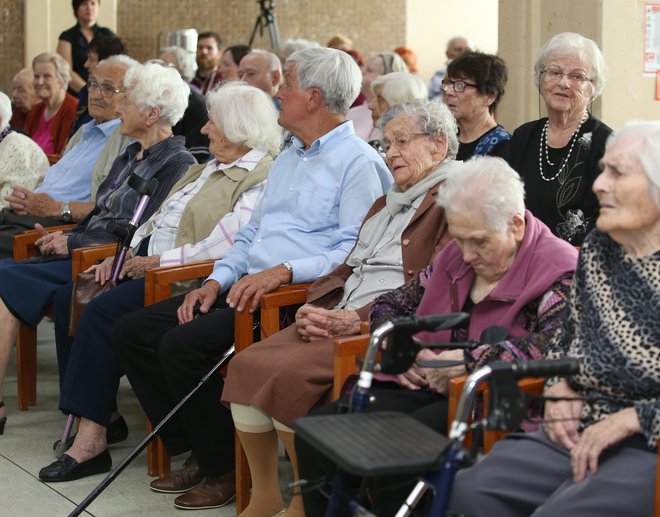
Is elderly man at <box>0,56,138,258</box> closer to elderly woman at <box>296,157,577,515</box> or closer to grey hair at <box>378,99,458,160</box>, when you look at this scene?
grey hair at <box>378,99,458,160</box>

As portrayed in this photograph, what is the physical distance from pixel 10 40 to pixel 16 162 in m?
4.54

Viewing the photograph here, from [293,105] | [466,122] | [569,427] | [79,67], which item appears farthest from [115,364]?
[79,67]

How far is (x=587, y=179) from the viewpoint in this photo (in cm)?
350

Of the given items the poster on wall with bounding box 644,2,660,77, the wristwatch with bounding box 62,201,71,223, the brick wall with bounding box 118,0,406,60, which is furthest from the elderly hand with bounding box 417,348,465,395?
the brick wall with bounding box 118,0,406,60

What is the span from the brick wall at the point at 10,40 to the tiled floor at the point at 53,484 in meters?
5.30

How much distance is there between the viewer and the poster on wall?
4.23m

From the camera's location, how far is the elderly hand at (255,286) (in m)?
3.41

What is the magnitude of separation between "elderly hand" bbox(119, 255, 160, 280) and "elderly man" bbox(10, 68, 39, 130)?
3.57 metres

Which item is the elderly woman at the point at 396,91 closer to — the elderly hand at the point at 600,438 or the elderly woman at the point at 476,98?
the elderly woman at the point at 476,98

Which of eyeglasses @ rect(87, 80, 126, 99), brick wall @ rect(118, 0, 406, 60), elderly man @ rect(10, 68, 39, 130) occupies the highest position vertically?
brick wall @ rect(118, 0, 406, 60)

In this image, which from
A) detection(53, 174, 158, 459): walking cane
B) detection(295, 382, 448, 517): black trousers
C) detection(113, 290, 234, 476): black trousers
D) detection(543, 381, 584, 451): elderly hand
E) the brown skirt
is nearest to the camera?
detection(543, 381, 584, 451): elderly hand

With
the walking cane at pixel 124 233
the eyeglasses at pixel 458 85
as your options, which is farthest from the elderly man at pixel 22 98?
the eyeglasses at pixel 458 85

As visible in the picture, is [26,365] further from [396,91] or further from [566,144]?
[566,144]

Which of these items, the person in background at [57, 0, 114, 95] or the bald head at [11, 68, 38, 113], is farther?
the person in background at [57, 0, 114, 95]
